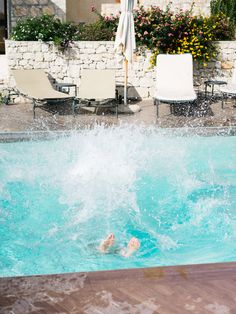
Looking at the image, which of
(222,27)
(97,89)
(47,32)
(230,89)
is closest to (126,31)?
(97,89)

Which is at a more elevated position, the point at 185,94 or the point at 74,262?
the point at 185,94

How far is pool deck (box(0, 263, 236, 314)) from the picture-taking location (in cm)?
315

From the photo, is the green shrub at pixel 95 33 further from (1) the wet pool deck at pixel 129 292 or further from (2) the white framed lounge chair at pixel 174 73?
(1) the wet pool deck at pixel 129 292

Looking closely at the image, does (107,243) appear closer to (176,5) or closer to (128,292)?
(128,292)

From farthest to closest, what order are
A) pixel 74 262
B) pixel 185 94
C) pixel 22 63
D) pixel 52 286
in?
1. pixel 22 63
2. pixel 185 94
3. pixel 74 262
4. pixel 52 286

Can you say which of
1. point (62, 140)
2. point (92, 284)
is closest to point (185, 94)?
point (62, 140)

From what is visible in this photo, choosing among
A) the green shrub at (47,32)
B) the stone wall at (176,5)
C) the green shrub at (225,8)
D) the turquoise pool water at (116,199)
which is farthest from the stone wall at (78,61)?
the turquoise pool water at (116,199)

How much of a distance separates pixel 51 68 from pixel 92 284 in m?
9.66

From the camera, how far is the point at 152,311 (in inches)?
123

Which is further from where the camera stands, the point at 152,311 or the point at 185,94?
the point at 185,94

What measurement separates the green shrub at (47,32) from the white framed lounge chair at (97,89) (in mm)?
1102

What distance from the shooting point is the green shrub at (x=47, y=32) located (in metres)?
12.3

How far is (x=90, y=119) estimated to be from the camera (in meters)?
10.6

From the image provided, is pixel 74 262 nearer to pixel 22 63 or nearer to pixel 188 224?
pixel 188 224
